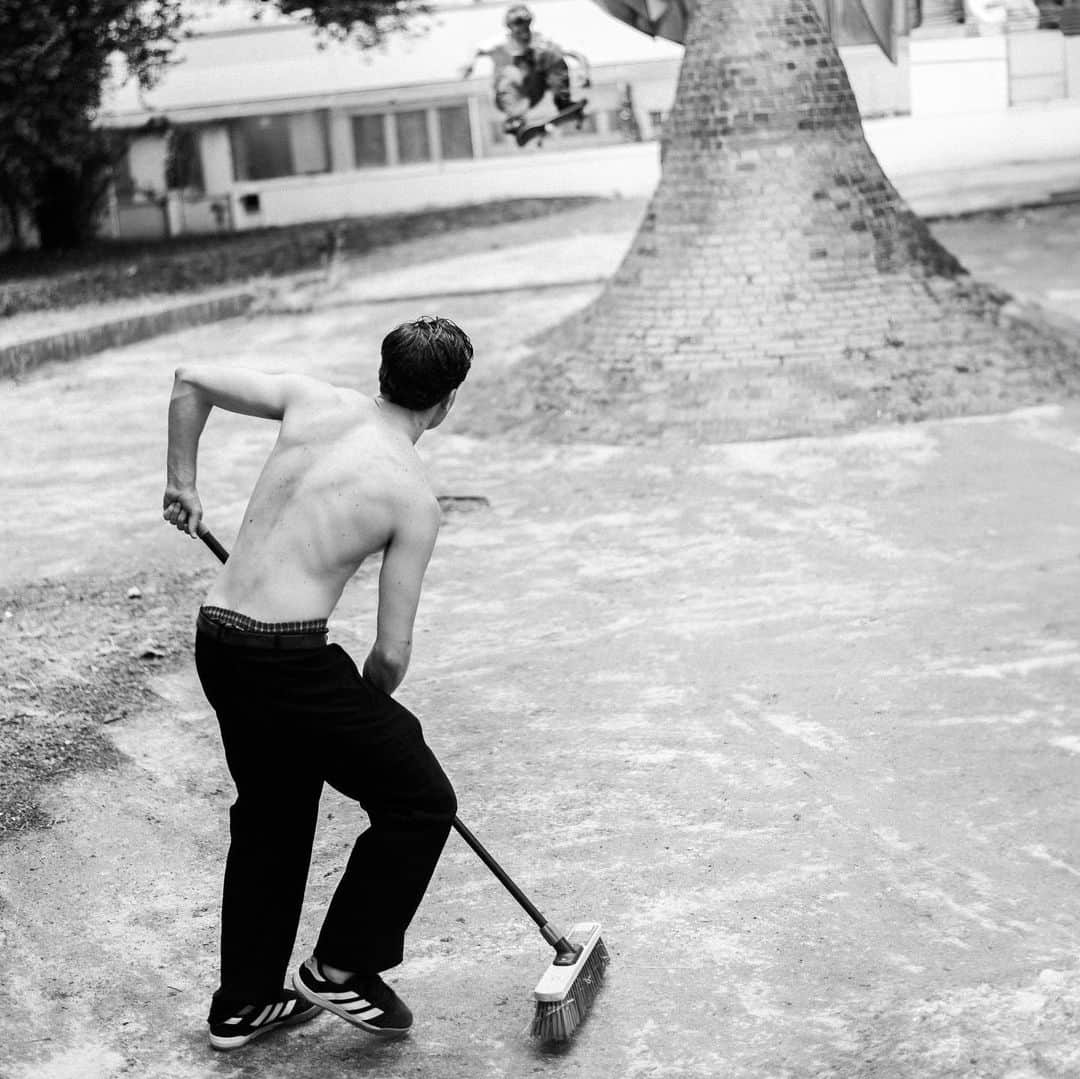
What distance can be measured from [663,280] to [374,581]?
3947 millimetres

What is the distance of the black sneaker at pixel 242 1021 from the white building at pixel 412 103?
22638 millimetres

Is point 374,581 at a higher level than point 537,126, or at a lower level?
lower

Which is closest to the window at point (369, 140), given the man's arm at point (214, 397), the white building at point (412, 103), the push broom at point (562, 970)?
the white building at point (412, 103)

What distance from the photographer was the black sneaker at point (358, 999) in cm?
379

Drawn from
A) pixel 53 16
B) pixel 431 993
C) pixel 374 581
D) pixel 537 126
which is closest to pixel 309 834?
pixel 431 993

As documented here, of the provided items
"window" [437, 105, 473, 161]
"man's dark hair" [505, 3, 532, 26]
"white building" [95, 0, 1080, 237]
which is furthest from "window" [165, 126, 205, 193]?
"man's dark hair" [505, 3, 532, 26]

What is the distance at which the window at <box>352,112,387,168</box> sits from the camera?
26.8 meters

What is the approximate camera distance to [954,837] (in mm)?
4844

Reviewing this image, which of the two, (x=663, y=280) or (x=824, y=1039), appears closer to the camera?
(x=824, y=1039)

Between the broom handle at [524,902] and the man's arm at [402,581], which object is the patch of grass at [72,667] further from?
the man's arm at [402,581]

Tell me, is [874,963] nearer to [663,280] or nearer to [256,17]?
[663,280]

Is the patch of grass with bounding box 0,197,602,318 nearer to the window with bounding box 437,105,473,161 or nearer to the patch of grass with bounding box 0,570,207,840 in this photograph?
the window with bounding box 437,105,473,161

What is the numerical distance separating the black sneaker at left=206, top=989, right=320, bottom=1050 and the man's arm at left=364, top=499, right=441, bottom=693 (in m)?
0.86

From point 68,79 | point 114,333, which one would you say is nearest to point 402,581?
point 114,333
